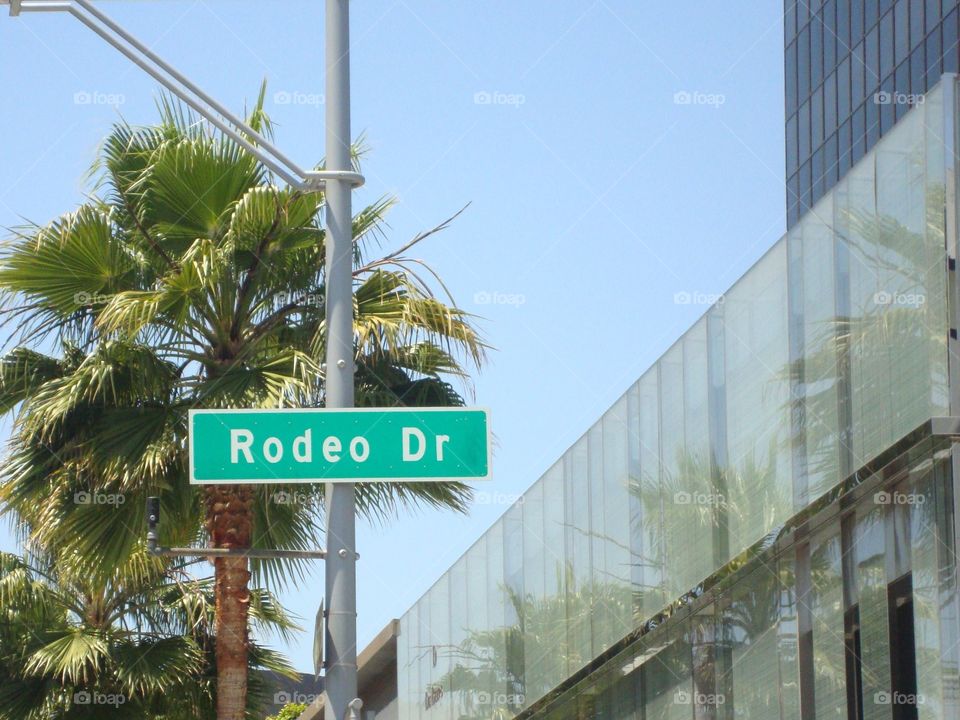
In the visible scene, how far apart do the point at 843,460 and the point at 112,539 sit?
700cm

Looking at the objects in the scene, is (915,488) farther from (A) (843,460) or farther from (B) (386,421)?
(B) (386,421)

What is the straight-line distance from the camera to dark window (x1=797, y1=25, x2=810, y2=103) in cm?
5628

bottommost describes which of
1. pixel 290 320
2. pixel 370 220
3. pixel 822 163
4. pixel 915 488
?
pixel 915 488

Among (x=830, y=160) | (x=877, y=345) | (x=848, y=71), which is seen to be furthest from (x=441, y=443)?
(x=830, y=160)

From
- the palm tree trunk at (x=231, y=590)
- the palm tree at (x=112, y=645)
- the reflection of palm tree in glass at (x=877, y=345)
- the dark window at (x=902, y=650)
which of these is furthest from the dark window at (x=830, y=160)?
the dark window at (x=902, y=650)

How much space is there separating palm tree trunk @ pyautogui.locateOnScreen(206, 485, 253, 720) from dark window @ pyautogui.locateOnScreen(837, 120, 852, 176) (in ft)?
135

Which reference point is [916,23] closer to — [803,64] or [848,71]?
[848,71]

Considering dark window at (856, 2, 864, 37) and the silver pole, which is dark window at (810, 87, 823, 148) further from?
the silver pole

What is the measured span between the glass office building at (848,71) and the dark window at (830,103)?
0.03 metres

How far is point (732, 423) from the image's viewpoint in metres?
11.1

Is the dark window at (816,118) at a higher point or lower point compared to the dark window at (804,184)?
higher

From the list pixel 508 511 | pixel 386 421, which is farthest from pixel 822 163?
pixel 386 421

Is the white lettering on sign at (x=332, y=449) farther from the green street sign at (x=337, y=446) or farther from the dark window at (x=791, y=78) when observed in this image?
the dark window at (x=791, y=78)

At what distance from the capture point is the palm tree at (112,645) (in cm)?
1587
